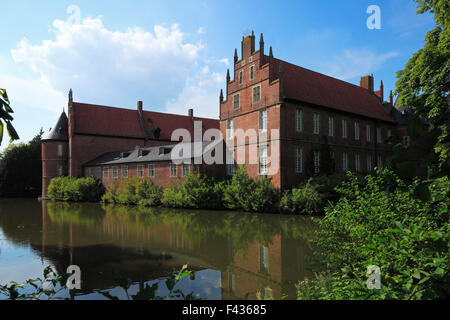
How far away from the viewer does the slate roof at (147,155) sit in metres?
28.5

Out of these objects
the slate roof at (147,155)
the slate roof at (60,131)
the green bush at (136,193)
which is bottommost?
the green bush at (136,193)

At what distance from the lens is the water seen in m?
6.95

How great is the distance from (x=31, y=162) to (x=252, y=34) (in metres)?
40.4

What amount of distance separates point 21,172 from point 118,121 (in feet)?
57.4

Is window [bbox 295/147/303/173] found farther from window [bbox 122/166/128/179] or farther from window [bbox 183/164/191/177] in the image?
window [bbox 122/166/128/179]

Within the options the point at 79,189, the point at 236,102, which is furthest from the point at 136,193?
the point at 236,102

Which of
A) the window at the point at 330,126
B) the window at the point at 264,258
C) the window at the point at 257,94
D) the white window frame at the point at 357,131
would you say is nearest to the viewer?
the window at the point at 264,258

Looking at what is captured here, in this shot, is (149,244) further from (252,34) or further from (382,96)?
(382,96)

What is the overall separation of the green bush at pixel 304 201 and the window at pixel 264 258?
981 cm

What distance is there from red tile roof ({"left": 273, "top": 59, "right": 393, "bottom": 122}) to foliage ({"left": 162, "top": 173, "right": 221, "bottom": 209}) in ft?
30.6

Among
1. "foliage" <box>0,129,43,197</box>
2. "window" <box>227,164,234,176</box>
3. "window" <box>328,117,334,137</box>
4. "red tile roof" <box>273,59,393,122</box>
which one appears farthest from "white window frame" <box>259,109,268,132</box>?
"foliage" <box>0,129,43,197</box>

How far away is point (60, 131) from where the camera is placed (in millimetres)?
42562

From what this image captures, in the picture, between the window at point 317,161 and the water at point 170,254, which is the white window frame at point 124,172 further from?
the window at point 317,161

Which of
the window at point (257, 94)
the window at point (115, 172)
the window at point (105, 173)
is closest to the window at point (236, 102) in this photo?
the window at point (257, 94)
